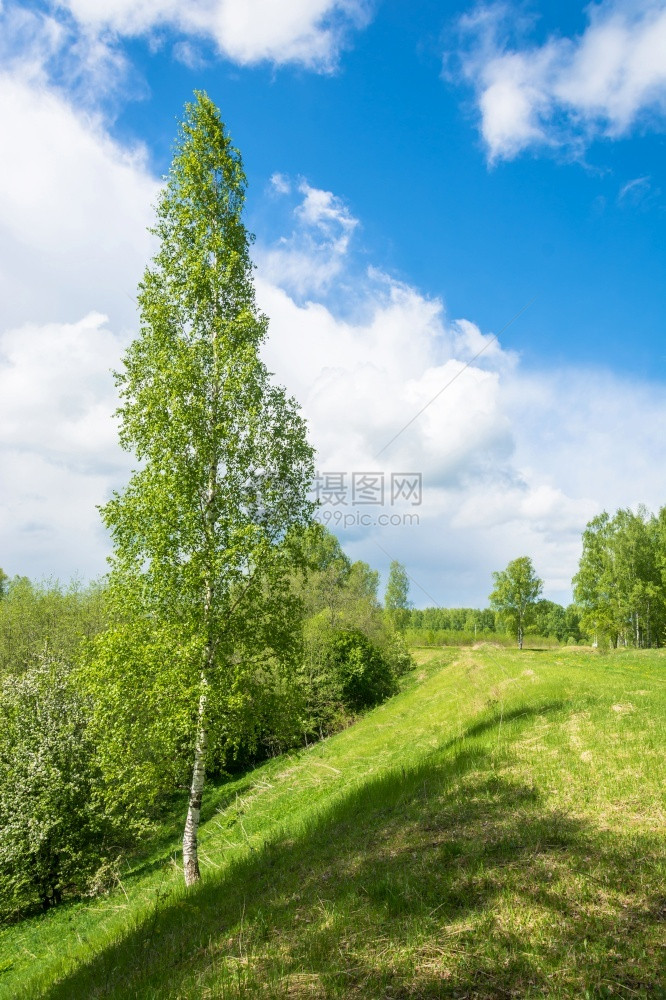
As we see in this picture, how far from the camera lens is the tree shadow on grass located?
5.19 meters

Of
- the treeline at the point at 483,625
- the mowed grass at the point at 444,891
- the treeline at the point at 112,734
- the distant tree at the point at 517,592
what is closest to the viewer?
the mowed grass at the point at 444,891

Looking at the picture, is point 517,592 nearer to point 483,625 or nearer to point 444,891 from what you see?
point 444,891

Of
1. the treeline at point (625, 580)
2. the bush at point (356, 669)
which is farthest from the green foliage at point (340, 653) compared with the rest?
the treeline at point (625, 580)

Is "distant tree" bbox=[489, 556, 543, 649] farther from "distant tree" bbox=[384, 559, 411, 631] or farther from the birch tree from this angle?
the birch tree

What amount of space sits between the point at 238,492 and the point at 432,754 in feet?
29.5

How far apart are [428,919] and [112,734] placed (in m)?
9.49

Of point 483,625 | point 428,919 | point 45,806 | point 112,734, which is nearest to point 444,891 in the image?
point 428,919

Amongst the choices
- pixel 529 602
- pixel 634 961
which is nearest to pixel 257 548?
pixel 634 961

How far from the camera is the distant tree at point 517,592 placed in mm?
76250

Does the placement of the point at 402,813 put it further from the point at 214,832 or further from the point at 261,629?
the point at 214,832

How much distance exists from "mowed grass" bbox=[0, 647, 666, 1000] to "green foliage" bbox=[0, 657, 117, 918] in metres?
3.54

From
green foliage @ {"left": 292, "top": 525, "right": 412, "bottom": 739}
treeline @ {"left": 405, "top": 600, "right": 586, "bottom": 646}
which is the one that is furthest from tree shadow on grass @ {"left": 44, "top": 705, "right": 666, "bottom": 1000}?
treeline @ {"left": 405, "top": 600, "right": 586, "bottom": 646}

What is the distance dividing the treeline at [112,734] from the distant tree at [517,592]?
37.0m

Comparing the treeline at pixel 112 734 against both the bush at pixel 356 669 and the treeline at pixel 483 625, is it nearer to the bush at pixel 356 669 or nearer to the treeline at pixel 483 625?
the bush at pixel 356 669
